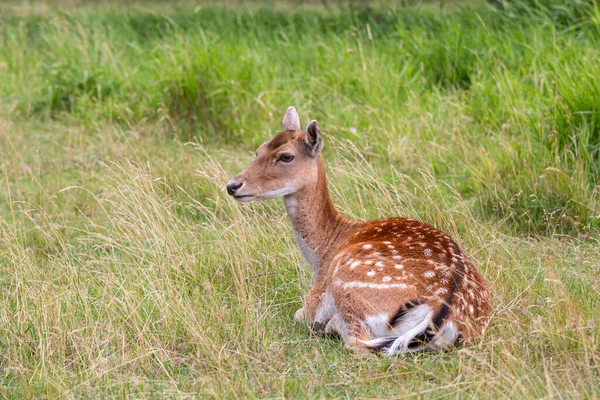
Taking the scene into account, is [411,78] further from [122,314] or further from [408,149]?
[122,314]

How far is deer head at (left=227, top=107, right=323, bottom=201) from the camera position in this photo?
17.2ft

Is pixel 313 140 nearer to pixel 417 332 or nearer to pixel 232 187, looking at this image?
pixel 232 187

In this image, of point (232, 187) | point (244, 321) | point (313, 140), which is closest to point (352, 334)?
point (244, 321)

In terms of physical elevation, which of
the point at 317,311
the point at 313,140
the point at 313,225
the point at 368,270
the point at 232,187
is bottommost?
the point at 317,311

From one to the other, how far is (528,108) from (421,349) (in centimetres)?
376

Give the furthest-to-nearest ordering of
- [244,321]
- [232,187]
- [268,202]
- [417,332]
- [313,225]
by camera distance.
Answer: [268,202]
[313,225]
[232,187]
[244,321]
[417,332]

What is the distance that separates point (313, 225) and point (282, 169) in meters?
0.38

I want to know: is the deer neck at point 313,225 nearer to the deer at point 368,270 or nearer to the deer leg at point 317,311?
the deer at point 368,270

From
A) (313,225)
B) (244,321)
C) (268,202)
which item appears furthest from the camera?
(268,202)

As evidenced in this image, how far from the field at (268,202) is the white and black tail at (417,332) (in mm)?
72

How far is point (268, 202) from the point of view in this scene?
7.03 meters

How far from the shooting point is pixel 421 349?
4.37 m

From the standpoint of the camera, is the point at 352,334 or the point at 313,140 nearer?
the point at 352,334

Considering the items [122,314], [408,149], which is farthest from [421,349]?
[408,149]
